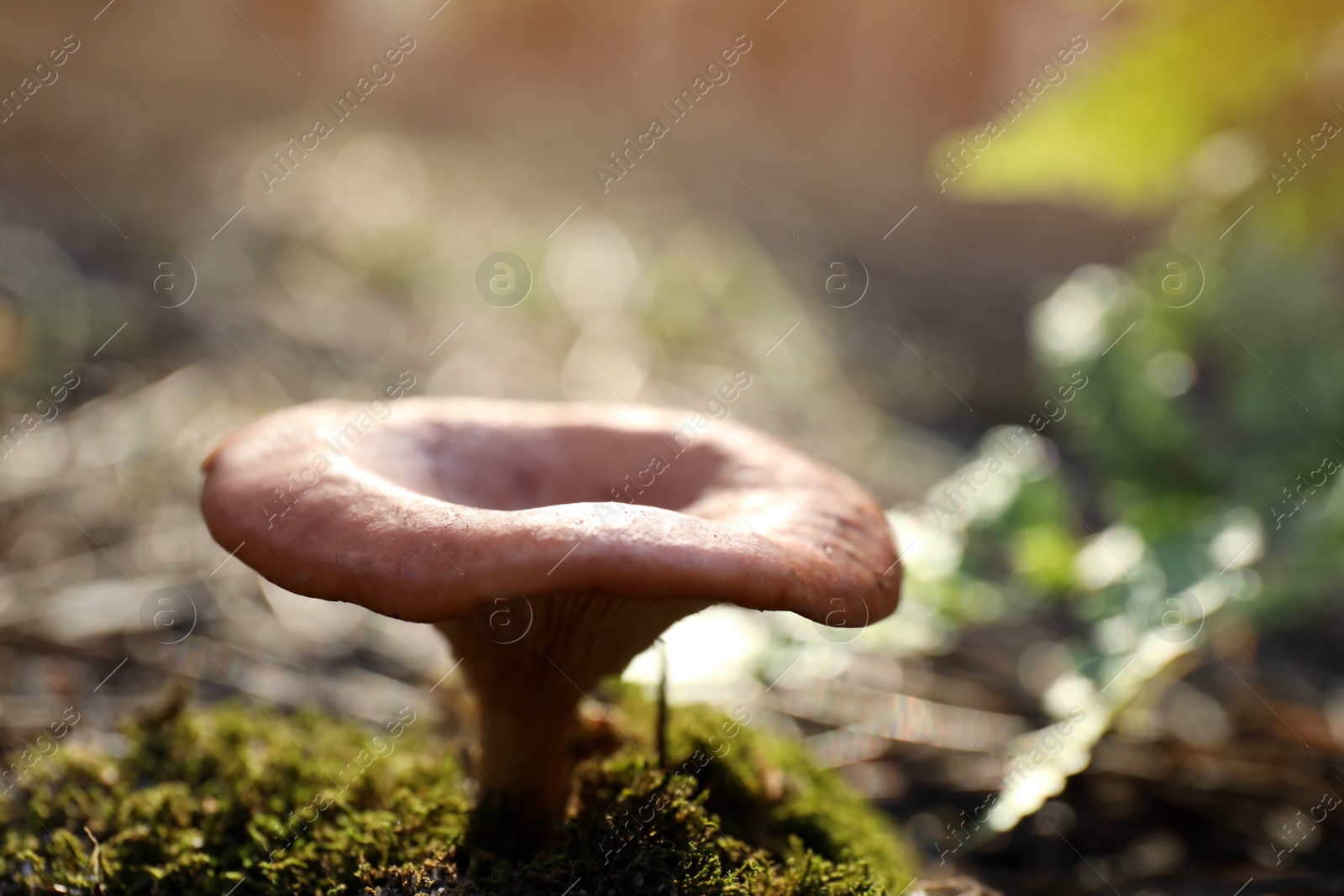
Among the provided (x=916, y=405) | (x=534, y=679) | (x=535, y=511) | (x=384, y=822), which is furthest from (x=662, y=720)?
(x=916, y=405)

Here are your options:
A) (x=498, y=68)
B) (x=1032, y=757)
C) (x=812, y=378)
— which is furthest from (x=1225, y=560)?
(x=498, y=68)

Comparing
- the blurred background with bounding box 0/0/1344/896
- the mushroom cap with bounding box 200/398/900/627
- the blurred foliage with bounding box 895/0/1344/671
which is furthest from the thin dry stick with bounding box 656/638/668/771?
the blurred foliage with bounding box 895/0/1344/671

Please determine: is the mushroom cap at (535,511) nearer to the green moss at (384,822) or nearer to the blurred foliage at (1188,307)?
the green moss at (384,822)

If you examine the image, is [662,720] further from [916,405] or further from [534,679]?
[916,405]

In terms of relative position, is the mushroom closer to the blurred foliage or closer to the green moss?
the green moss

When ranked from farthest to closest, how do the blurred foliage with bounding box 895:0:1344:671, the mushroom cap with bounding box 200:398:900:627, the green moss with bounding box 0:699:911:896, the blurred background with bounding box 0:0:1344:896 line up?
the blurred foliage with bounding box 895:0:1344:671
the blurred background with bounding box 0:0:1344:896
the green moss with bounding box 0:699:911:896
the mushroom cap with bounding box 200:398:900:627

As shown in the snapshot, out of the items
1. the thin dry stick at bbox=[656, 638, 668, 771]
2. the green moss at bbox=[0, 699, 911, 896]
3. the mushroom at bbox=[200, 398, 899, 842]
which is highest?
the mushroom at bbox=[200, 398, 899, 842]
